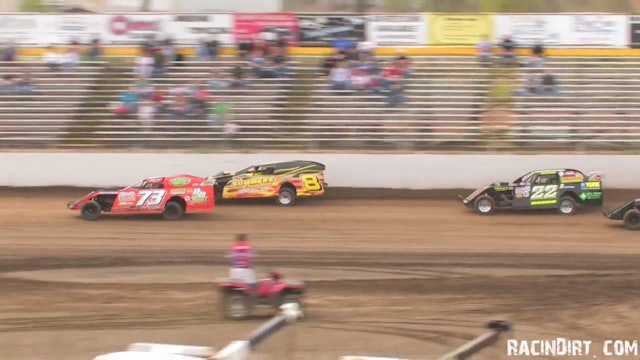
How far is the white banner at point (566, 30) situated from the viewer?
23125 mm

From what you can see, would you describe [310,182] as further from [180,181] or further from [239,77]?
[239,77]

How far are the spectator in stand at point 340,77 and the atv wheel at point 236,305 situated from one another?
1260 centimetres

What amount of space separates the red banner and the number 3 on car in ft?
22.9

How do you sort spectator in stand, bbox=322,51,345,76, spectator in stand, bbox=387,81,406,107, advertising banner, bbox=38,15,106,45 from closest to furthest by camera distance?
spectator in stand, bbox=387,81,406,107
spectator in stand, bbox=322,51,345,76
advertising banner, bbox=38,15,106,45

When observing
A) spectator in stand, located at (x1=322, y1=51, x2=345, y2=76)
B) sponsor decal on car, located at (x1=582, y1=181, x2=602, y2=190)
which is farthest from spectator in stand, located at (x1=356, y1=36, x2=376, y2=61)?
sponsor decal on car, located at (x1=582, y1=181, x2=602, y2=190)

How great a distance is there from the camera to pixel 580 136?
64.5 ft

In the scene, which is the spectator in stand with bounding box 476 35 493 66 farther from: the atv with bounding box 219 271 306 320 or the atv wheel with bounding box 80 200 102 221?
the atv with bounding box 219 271 306 320

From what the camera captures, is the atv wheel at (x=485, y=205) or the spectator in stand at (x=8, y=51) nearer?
the atv wheel at (x=485, y=205)

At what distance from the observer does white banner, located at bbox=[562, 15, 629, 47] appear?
2309 centimetres

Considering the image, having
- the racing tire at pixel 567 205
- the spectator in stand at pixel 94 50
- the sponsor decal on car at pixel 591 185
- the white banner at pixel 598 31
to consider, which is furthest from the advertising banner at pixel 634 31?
the spectator in stand at pixel 94 50

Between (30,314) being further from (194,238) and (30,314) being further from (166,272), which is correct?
(194,238)

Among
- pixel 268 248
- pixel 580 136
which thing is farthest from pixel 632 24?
pixel 268 248

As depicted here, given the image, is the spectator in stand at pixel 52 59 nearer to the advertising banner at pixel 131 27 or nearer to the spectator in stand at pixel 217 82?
the advertising banner at pixel 131 27

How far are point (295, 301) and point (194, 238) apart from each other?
5.38 m
